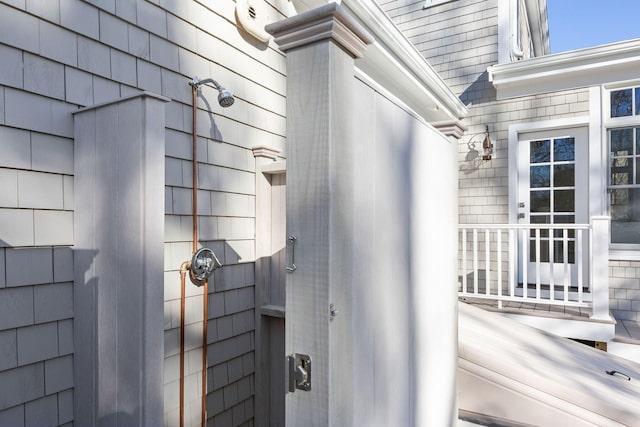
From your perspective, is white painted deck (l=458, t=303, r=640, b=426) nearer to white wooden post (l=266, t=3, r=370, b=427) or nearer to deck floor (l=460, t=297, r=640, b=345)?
deck floor (l=460, t=297, r=640, b=345)

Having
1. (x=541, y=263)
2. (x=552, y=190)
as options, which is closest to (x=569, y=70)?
(x=552, y=190)

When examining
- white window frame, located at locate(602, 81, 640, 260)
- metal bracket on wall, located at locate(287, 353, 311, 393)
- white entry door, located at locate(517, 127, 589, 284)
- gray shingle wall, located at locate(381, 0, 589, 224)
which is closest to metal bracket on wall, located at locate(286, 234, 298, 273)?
metal bracket on wall, located at locate(287, 353, 311, 393)

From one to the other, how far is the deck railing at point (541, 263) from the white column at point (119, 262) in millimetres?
3436

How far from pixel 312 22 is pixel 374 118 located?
14.8 inches

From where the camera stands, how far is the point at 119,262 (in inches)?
60.0

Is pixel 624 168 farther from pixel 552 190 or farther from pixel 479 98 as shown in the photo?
pixel 479 98

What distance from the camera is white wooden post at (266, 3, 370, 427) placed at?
101 cm

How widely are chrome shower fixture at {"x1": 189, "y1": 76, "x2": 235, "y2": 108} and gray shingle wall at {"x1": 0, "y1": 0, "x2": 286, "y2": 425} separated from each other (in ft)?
0.18

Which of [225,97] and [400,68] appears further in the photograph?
[400,68]

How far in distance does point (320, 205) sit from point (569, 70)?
478 centimetres

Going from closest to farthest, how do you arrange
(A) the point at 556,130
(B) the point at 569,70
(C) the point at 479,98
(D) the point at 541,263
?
(B) the point at 569,70
(D) the point at 541,263
(A) the point at 556,130
(C) the point at 479,98

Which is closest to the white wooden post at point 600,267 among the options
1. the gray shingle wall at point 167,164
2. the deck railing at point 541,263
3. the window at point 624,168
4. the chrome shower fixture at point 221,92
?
the deck railing at point 541,263

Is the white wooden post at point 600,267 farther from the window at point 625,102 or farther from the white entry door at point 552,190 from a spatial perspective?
the window at point 625,102

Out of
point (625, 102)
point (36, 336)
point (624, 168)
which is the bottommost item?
point (36, 336)
